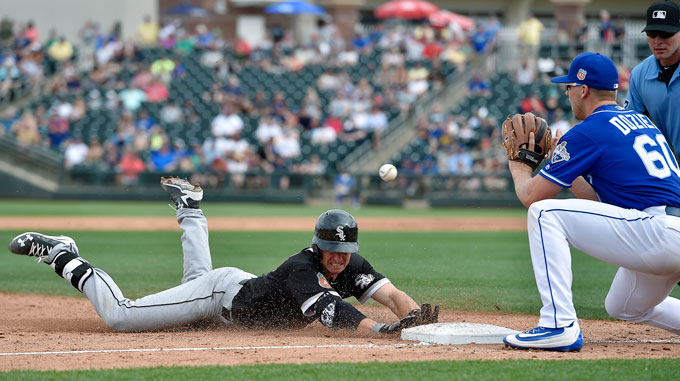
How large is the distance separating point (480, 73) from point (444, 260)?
15833mm

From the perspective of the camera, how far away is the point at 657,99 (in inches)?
232

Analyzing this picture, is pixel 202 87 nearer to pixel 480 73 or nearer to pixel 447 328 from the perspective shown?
pixel 480 73

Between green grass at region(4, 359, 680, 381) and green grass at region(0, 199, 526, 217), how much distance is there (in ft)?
47.5

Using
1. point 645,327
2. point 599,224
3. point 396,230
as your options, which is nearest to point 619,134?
point 599,224

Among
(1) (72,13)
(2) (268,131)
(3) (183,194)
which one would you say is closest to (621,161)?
(3) (183,194)

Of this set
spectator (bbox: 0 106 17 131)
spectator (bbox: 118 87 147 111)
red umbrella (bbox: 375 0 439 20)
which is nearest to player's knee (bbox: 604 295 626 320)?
spectator (bbox: 118 87 147 111)

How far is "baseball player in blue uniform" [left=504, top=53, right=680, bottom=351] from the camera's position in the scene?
482 centimetres

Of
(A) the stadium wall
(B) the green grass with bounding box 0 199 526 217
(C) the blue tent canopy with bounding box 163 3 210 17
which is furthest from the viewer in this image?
(C) the blue tent canopy with bounding box 163 3 210 17

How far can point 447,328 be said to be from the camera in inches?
217

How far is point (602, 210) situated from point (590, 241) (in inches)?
6.8

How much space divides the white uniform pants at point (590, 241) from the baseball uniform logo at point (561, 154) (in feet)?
0.72

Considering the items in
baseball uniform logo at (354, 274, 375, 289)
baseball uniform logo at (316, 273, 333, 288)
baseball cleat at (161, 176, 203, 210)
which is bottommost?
baseball uniform logo at (354, 274, 375, 289)

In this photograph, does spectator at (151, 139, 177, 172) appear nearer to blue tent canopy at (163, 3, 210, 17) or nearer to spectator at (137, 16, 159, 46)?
spectator at (137, 16, 159, 46)

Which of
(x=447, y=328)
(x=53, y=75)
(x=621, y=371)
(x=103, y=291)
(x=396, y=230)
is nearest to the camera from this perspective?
(x=621, y=371)
